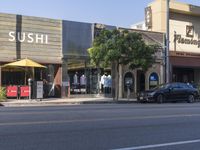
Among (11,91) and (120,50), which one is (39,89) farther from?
(120,50)

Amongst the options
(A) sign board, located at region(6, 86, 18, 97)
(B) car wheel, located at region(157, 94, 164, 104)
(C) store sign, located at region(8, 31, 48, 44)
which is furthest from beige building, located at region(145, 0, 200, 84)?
(A) sign board, located at region(6, 86, 18, 97)

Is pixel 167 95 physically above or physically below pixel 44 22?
below

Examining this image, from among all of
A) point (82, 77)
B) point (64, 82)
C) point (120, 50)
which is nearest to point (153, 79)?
point (82, 77)

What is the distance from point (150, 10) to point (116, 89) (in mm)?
9933

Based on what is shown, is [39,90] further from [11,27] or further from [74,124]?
[74,124]

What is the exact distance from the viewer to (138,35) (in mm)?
32625

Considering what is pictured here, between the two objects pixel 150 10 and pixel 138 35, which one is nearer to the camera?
pixel 138 35

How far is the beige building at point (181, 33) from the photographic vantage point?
4016 cm

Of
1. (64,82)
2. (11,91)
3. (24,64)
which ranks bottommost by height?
(11,91)

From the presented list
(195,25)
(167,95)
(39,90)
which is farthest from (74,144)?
(195,25)

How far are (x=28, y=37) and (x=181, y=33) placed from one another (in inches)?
632

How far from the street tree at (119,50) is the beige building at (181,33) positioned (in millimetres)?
7574

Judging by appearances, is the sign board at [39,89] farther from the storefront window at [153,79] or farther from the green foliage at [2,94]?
the storefront window at [153,79]

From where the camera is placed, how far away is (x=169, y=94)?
102ft
